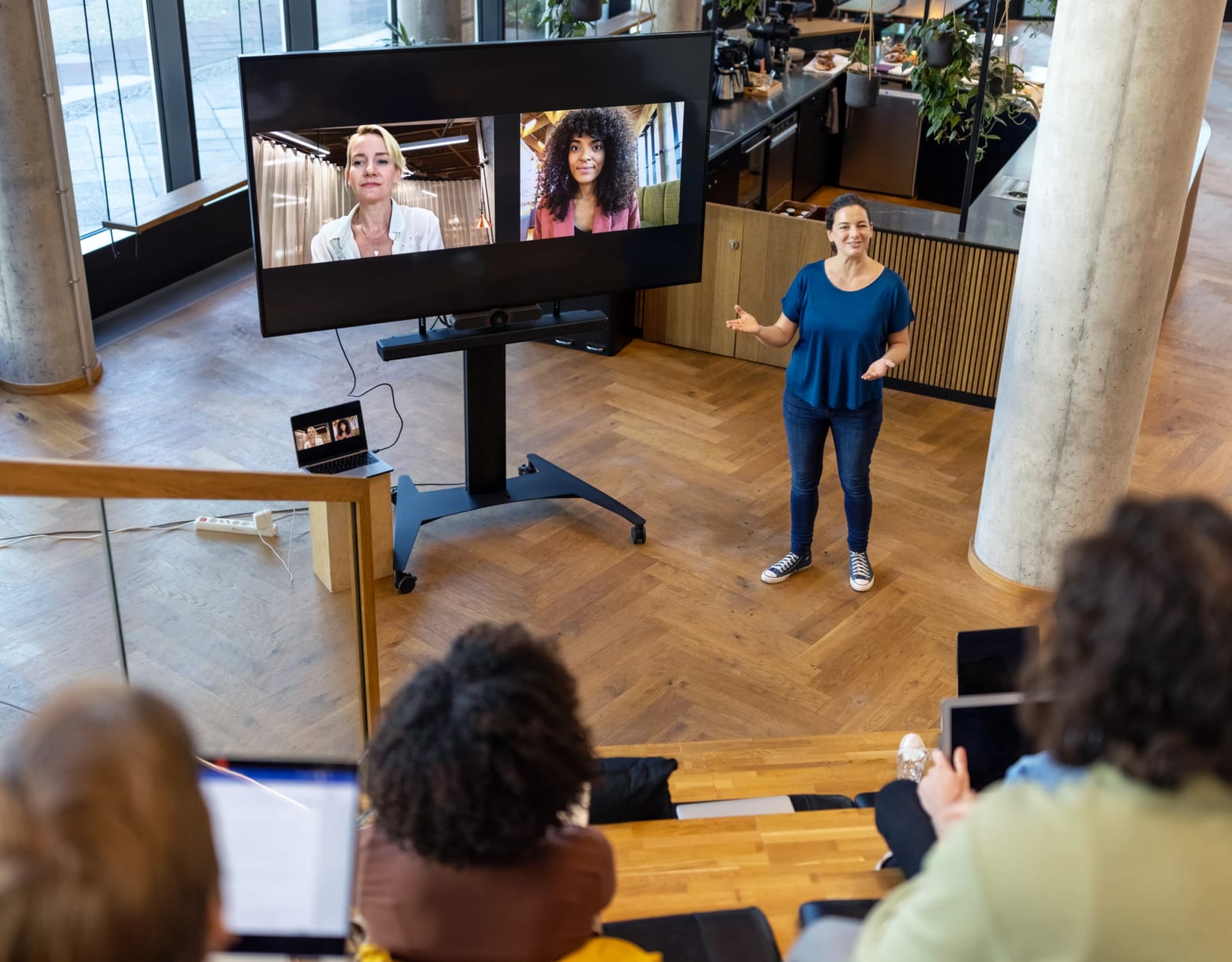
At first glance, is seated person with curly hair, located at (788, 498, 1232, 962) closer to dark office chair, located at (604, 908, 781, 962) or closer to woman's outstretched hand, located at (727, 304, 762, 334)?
dark office chair, located at (604, 908, 781, 962)

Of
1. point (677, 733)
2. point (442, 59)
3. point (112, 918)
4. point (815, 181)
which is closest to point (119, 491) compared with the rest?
point (112, 918)

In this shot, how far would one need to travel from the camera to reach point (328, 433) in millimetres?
4824

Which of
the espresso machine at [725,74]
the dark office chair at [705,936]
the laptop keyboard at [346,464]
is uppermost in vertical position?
the espresso machine at [725,74]

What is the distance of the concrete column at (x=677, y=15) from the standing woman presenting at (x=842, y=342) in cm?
434

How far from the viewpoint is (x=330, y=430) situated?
4832 millimetres

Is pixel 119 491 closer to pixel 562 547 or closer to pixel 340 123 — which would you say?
pixel 340 123

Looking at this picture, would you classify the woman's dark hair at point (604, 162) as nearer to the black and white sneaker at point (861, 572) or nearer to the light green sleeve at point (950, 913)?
the black and white sneaker at point (861, 572)

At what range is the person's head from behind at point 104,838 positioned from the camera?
3.27ft

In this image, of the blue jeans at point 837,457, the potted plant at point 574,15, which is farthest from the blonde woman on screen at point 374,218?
the potted plant at point 574,15

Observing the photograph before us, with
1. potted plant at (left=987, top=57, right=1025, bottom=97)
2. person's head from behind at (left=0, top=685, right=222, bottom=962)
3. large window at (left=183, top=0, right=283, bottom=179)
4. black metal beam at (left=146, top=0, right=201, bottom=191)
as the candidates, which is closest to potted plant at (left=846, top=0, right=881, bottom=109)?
potted plant at (left=987, top=57, right=1025, bottom=97)

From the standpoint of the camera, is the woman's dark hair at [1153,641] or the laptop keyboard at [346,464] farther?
the laptop keyboard at [346,464]

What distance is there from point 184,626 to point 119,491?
6.39 ft

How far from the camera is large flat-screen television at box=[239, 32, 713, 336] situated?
4375 millimetres

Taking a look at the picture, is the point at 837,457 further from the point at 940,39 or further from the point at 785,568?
the point at 940,39
